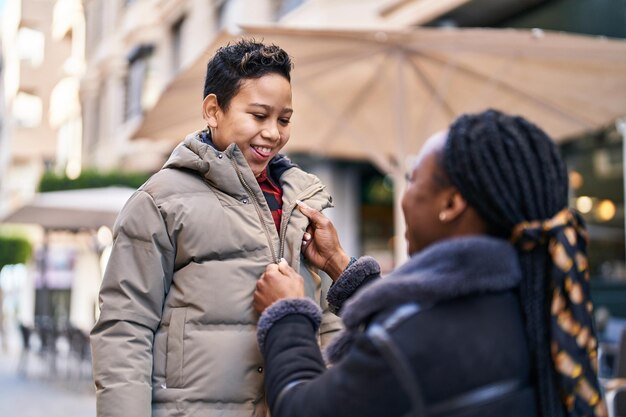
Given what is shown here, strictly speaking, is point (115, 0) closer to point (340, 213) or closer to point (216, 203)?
point (340, 213)

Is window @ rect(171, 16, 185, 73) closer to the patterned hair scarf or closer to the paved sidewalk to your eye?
the paved sidewalk

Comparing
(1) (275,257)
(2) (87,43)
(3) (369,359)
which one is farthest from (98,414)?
(2) (87,43)

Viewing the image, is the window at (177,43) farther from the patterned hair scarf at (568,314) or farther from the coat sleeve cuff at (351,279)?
the patterned hair scarf at (568,314)

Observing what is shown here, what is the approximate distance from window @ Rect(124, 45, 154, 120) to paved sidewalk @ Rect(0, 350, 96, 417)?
39.0ft

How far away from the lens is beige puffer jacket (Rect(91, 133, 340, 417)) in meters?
2.33

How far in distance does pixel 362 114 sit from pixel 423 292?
26.8 ft

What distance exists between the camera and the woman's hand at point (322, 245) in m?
2.58

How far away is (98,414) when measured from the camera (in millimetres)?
2373

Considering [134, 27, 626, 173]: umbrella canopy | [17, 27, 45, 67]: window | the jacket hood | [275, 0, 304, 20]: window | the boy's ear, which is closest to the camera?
the jacket hood

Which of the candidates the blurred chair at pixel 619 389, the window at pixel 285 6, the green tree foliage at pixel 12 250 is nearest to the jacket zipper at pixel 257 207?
the blurred chair at pixel 619 389

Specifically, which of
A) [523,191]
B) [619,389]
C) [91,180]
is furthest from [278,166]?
[91,180]

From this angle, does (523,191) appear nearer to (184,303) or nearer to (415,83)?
(184,303)

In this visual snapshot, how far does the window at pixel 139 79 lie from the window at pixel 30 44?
24.3 metres

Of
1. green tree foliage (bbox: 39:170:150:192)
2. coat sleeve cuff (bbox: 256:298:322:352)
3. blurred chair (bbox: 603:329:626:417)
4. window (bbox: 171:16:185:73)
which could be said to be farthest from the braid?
window (bbox: 171:16:185:73)
